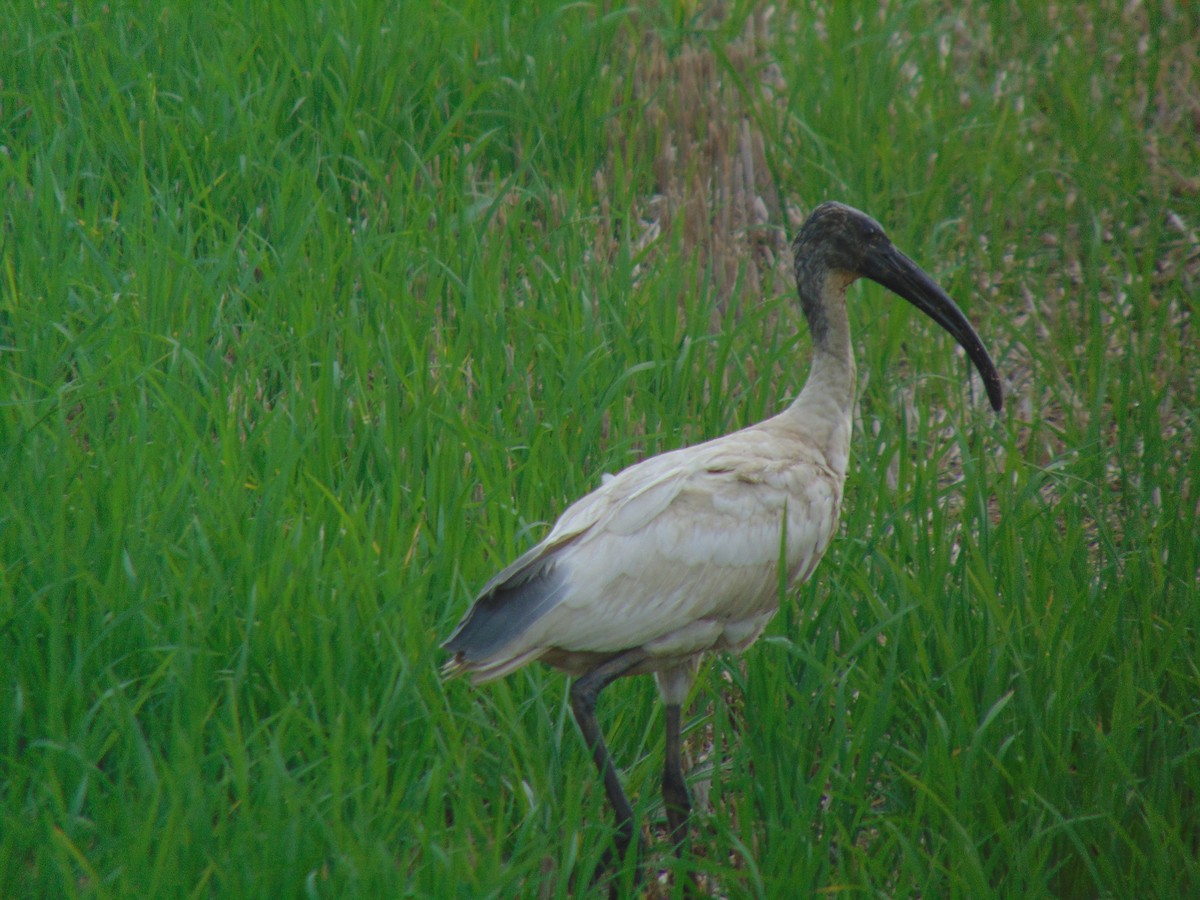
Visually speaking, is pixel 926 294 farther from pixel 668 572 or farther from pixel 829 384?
pixel 668 572

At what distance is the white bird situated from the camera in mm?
3029

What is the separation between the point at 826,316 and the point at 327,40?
259 centimetres

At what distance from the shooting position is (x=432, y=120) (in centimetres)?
559

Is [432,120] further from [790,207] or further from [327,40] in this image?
[790,207]

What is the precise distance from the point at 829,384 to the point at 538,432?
2.76 feet

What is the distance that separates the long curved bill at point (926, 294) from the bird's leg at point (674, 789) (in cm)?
130

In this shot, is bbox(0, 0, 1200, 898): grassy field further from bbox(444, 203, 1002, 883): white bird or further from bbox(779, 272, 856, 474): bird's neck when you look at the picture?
bbox(779, 272, 856, 474): bird's neck

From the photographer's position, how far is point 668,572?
10.4 feet

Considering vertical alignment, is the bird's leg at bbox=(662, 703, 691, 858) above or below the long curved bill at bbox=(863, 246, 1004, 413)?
below

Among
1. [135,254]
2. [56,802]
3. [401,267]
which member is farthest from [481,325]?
[56,802]

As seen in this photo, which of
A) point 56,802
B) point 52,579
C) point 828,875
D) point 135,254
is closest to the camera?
point 56,802

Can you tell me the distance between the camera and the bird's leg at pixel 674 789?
3186 millimetres

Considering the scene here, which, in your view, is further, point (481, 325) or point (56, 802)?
point (481, 325)

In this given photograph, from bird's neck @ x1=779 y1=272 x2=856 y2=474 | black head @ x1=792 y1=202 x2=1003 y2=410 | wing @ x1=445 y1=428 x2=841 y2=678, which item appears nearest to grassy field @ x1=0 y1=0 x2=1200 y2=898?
wing @ x1=445 y1=428 x2=841 y2=678
